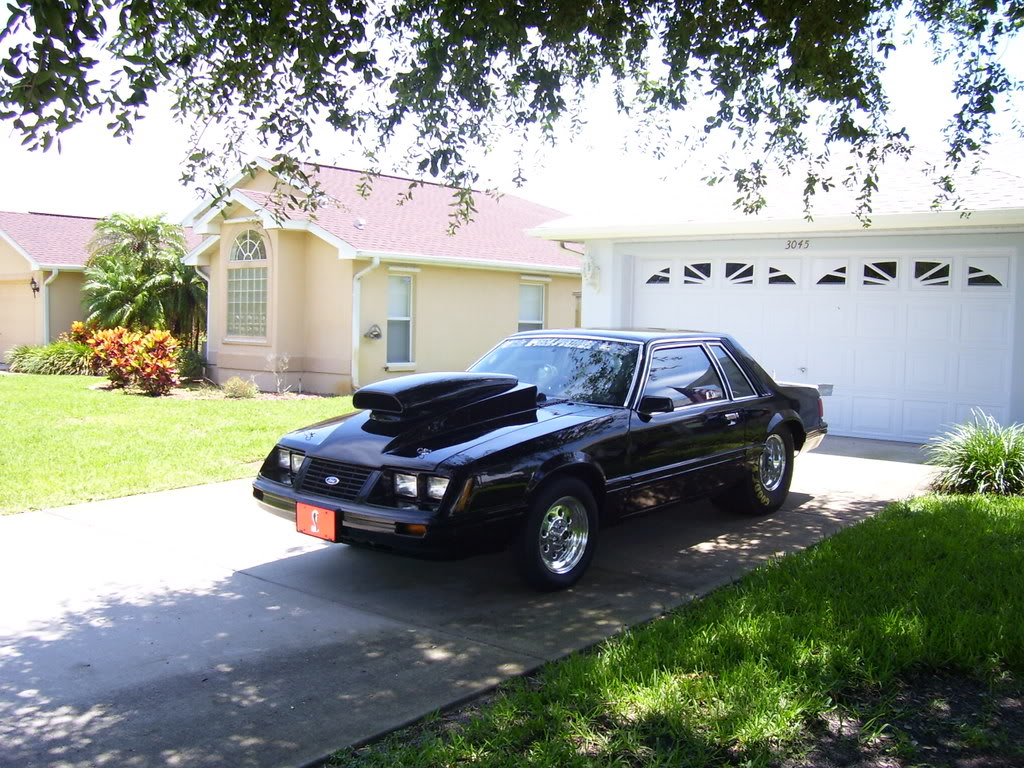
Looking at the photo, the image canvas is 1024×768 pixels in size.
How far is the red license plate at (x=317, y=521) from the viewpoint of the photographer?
17.3ft

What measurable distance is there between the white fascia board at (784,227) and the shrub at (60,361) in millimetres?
12848

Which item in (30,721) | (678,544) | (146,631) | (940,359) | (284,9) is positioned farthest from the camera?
(940,359)

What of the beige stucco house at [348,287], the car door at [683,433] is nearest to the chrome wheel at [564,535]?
the car door at [683,433]

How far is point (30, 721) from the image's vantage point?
3865 mm

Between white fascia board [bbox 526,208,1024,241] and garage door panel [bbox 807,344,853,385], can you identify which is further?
garage door panel [bbox 807,344,853,385]

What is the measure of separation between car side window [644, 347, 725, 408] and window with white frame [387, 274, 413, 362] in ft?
39.2

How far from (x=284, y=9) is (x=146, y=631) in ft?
13.5

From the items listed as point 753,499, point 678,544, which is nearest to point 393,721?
point 678,544

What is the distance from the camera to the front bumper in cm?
500

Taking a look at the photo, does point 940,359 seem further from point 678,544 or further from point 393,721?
point 393,721

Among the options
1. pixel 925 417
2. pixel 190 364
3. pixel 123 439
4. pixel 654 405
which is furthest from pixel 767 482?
pixel 190 364

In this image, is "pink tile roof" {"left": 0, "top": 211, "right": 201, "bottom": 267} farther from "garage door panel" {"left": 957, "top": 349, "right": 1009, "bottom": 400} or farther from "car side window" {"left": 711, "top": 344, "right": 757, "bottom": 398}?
"car side window" {"left": 711, "top": 344, "right": 757, "bottom": 398}

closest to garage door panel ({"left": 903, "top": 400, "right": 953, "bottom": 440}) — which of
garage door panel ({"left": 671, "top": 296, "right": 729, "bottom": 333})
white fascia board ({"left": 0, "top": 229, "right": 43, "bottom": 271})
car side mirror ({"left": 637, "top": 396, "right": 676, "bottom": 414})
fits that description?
garage door panel ({"left": 671, "top": 296, "right": 729, "bottom": 333})

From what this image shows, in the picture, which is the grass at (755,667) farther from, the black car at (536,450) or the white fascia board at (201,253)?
the white fascia board at (201,253)
